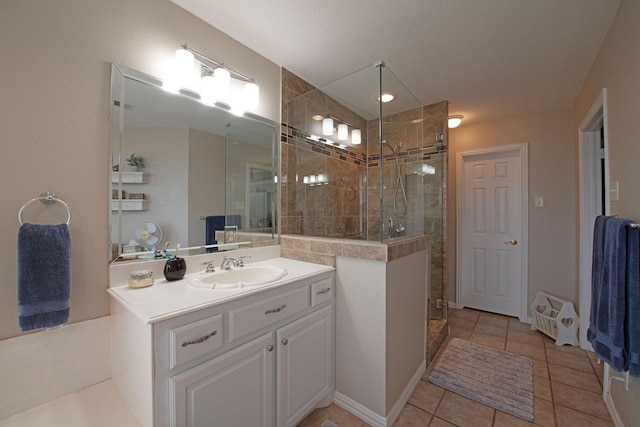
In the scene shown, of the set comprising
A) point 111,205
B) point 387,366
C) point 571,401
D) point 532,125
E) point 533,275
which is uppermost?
point 532,125

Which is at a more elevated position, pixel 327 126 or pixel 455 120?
pixel 455 120

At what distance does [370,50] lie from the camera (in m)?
1.96

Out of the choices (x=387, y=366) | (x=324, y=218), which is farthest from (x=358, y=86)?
Result: (x=387, y=366)

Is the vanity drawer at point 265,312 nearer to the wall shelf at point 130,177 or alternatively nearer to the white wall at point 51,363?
the white wall at point 51,363

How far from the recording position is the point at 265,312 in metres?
1.26

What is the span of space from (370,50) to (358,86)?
0.31 metres

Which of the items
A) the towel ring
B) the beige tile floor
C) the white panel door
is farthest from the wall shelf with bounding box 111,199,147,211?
the white panel door

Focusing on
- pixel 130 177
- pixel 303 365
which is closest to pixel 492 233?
pixel 303 365

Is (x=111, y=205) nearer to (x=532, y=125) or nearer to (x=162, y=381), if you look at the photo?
(x=162, y=381)

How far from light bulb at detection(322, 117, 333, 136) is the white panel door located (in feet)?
6.58

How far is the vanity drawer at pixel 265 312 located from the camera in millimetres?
1146

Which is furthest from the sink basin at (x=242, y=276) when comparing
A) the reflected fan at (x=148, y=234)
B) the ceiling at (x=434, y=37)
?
the ceiling at (x=434, y=37)

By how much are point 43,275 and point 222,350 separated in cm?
75

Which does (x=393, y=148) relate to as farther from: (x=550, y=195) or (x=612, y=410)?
(x=612, y=410)
